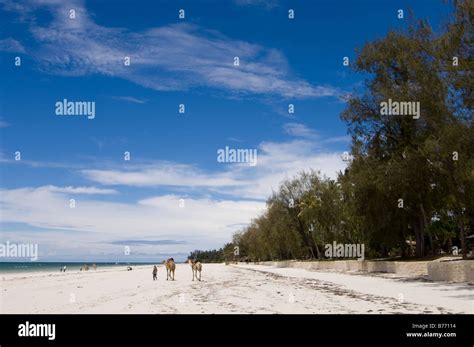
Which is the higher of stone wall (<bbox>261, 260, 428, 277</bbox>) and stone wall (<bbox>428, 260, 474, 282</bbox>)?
stone wall (<bbox>428, 260, 474, 282</bbox>)

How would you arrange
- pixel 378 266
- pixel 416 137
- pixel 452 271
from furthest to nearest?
pixel 378 266, pixel 416 137, pixel 452 271

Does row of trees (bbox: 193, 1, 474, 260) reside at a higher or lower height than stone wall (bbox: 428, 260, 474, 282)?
higher

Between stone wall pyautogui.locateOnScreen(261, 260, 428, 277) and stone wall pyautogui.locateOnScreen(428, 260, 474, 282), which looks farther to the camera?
stone wall pyautogui.locateOnScreen(261, 260, 428, 277)

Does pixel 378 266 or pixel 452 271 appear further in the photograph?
pixel 378 266

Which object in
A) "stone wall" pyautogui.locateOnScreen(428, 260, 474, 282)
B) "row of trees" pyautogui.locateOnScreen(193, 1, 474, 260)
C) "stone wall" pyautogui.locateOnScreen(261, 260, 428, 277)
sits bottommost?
"stone wall" pyautogui.locateOnScreen(261, 260, 428, 277)

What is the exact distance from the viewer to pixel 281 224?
86.1 m

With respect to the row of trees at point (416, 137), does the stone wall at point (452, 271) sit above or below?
below

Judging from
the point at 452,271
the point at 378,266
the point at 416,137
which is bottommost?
the point at 378,266

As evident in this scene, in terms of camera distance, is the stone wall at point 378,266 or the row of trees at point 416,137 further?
the stone wall at point 378,266

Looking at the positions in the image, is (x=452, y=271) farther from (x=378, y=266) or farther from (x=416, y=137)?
(x=378, y=266)

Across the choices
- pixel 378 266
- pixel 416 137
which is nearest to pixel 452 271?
pixel 416 137

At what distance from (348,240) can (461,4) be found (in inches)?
1924

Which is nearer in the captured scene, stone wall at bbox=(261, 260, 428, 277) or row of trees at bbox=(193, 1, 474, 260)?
row of trees at bbox=(193, 1, 474, 260)
